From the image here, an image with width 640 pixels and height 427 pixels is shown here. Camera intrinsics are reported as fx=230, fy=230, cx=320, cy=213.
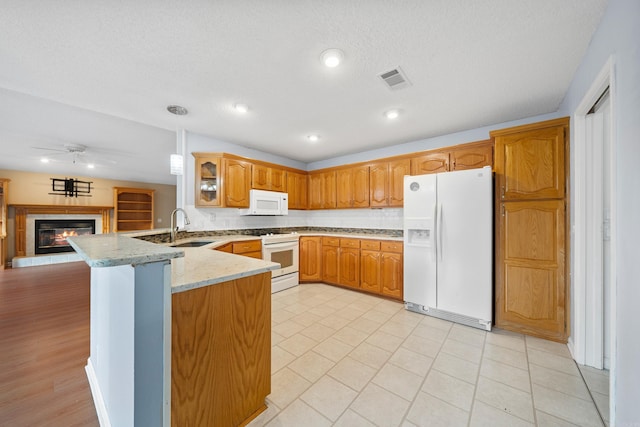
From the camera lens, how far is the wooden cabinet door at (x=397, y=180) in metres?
3.41

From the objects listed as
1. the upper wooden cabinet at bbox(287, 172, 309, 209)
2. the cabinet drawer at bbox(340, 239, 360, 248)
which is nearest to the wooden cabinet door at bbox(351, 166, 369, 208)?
the cabinet drawer at bbox(340, 239, 360, 248)

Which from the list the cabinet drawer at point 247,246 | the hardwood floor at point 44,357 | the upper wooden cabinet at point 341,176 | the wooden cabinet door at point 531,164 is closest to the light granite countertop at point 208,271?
the hardwood floor at point 44,357

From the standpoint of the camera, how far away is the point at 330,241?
395 cm

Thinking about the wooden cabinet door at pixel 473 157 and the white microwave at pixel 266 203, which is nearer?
the wooden cabinet door at pixel 473 157

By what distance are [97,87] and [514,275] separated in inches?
172

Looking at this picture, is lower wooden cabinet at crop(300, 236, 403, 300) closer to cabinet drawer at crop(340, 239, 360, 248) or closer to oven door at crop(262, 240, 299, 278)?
cabinet drawer at crop(340, 239, 360, 248)

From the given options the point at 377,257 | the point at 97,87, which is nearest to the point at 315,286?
the point at 377,257

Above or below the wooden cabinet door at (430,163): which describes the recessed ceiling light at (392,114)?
above

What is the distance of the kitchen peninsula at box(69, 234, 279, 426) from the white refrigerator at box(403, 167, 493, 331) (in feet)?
6.84

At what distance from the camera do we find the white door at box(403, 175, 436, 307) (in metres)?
2.72

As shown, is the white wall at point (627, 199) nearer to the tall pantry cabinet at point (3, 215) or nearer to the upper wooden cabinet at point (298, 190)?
the upper wooden cabinet at point (298, 190)

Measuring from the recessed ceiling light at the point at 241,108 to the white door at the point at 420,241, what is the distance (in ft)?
6.81

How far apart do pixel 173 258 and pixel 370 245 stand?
2.88 metres

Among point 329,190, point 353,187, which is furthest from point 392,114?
point 329,190
